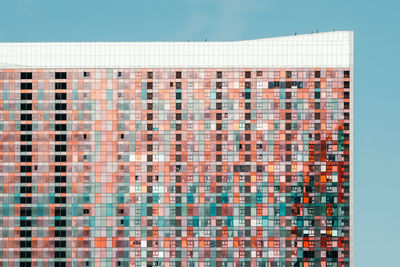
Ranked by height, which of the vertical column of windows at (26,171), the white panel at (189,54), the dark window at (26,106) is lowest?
the vertical column of windows at (26,171)

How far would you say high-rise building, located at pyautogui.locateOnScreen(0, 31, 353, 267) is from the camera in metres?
145

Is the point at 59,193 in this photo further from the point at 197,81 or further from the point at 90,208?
the point at 197,81

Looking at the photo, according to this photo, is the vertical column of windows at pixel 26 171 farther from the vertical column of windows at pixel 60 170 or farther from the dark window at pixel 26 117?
the vertical column of windows at pixel 60 170

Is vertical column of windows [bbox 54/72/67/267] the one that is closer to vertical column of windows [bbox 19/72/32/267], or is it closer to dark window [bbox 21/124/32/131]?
dark window [bbox 21/124/32/131]

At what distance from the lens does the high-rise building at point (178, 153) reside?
14538 centimetres

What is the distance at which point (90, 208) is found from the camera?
478 feet

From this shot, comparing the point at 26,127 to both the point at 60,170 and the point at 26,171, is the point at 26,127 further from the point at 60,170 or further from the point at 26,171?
the point at 60,170

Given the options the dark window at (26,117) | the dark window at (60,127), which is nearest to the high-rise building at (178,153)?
the dark window at (26,117)

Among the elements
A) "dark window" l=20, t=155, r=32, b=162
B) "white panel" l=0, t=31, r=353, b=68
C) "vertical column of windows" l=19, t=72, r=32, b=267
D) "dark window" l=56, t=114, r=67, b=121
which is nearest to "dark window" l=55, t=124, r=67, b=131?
"dark window" l=56, t=114, r=67, b=121

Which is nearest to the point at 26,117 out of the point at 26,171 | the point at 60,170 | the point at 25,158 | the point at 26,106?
the point at 26,106

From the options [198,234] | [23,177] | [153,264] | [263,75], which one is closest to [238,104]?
[263,75]

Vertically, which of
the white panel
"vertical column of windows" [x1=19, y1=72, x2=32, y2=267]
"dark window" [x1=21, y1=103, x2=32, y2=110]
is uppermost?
the white panel

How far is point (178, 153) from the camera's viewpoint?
146 m

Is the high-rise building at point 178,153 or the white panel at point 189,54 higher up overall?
the white panel at point 189,54
